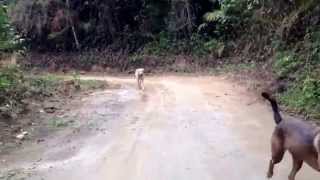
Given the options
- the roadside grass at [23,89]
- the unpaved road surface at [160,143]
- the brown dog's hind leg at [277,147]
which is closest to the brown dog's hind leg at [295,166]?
the brown dog's hind leg at [277,147]

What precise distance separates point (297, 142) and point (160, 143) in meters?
4.12

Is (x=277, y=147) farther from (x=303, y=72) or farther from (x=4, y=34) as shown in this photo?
(x=4, y=34)

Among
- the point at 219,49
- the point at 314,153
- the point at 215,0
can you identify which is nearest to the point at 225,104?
the point at 314,153

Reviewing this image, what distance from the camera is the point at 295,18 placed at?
18391 mm

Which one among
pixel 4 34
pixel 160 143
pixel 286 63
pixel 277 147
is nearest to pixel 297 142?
pixel 277 147

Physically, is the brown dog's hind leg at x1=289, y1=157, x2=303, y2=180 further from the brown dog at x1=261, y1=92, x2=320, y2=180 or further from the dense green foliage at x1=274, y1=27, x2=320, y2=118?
the dense green foliage at x1=274, y1=27, x2=320, y2=118

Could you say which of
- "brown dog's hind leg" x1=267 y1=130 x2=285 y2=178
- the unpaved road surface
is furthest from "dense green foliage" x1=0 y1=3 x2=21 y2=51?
"brown dog's hind leg" x1=267 y1=130 x2=285 y2=178

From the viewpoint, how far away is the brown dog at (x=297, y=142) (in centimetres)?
602

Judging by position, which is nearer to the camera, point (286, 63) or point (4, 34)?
point (4, 34)

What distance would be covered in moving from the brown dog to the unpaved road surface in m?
0.82

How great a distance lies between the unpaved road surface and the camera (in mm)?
8242

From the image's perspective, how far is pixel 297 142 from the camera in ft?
20.6

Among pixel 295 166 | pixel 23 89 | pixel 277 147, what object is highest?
pixel 277 147

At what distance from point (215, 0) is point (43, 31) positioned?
404 inches
